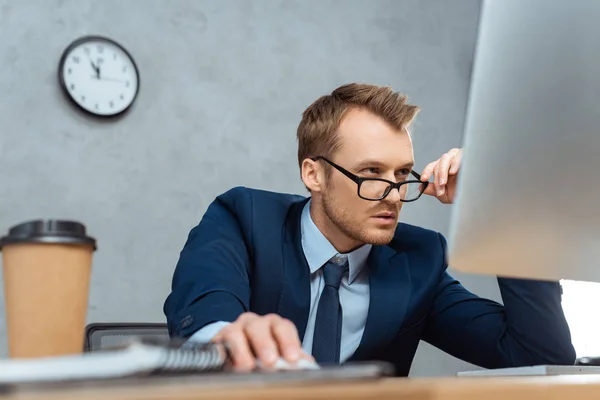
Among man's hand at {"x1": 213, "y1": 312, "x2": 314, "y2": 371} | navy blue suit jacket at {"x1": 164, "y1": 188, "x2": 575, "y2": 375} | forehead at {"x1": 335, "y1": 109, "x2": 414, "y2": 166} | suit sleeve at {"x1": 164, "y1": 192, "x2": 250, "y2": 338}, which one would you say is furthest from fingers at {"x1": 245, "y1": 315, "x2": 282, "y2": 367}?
forehead at {"x1": 335, "y1": 109, "x2": 414, "y2": 166}

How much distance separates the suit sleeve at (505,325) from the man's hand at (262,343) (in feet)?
2.85

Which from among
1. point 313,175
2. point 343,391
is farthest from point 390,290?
point 343,391

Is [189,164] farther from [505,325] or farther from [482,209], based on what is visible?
[482,209]

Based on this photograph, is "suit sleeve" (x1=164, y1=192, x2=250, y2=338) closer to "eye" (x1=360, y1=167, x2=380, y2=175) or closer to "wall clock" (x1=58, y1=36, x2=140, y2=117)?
"eye" (x1=360, y1=167, x2=380, y2=175)

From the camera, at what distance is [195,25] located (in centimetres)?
287

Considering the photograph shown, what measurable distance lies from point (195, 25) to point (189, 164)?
1.93 feet

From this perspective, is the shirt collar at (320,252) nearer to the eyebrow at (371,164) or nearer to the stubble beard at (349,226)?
the stubble beard at (349,226)

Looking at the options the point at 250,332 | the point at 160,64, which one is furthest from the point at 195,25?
the point at 250,332

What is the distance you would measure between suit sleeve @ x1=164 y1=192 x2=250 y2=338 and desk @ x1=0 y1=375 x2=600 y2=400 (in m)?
0.58

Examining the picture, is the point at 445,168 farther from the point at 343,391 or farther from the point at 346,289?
the point at 343,391

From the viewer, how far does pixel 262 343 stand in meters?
0.59

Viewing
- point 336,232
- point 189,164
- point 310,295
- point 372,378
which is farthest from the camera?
point 189,164

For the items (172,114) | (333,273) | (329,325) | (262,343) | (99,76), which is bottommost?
(329,325)

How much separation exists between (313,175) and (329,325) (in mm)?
541
